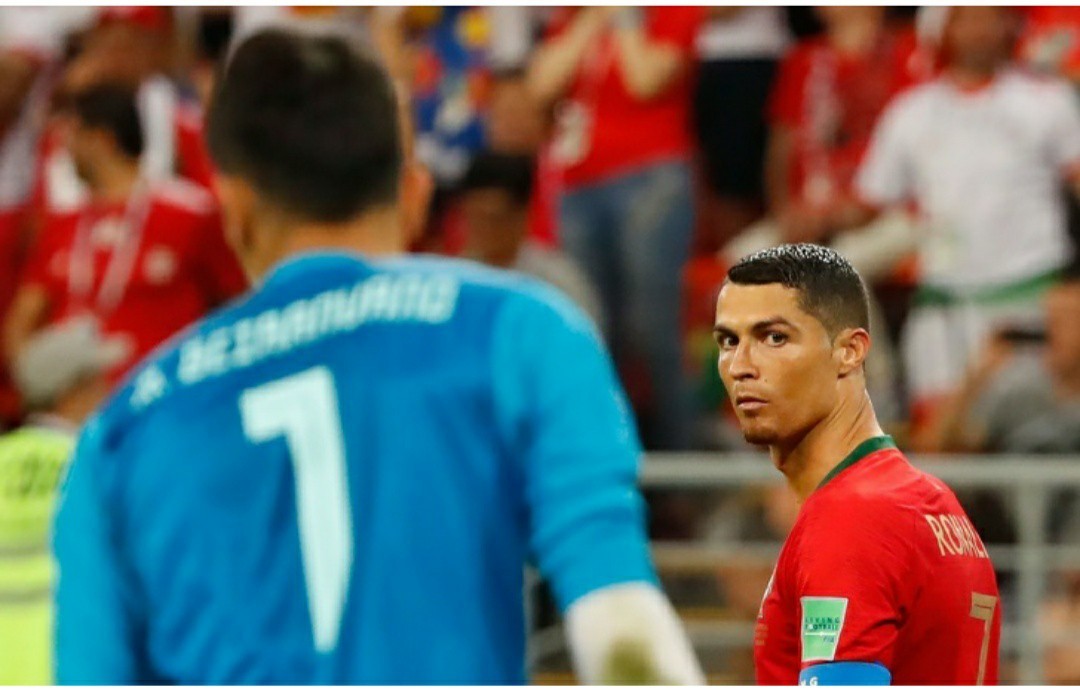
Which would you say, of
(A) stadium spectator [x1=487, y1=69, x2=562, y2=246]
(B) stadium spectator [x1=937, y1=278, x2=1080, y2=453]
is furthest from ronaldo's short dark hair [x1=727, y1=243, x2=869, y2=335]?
(A) stadium spectator [x1=487, y1=69, x2=562, y2=246]

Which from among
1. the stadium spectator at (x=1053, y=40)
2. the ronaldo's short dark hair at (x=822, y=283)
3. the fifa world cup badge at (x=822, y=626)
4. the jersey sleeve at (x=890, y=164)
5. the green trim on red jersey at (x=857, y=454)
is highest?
the stadium spectator at (x=1053, y=40)

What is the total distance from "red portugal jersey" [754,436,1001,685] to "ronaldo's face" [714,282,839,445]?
0.14m

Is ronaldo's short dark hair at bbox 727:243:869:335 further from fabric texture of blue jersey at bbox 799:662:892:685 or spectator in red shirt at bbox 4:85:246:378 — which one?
spectator in red shirt at bbox 4:85:246:378

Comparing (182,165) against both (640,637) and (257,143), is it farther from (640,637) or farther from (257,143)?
(640,637)

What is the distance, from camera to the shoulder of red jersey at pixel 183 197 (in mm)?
6160

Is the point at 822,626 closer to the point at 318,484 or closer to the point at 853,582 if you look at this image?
the point at 853,582

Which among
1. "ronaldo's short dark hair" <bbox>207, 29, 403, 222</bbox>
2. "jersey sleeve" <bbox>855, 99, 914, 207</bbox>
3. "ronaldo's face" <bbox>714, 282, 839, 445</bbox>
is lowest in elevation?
"ronaldo's face" <bbox>714, 282, 839, 445</bbox>

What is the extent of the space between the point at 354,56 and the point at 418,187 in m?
0.23

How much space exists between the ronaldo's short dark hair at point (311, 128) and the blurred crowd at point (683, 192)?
355 centimetres

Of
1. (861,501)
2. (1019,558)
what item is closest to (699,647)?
(1019,558)

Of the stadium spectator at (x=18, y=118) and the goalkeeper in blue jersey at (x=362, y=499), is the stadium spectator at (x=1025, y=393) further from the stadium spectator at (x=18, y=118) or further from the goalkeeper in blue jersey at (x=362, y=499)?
the goalkeeper in blue jersey at (x=362, y=499)

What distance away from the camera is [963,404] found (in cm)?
618

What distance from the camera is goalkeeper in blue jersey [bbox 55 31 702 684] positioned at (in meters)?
1.85

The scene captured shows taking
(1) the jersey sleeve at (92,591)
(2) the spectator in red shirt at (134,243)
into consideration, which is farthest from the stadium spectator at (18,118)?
(1) the jersey sleeve at (92,591)
